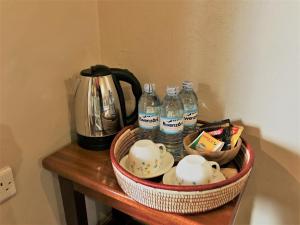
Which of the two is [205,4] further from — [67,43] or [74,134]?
[74,134]

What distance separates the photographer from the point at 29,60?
0.88 meters

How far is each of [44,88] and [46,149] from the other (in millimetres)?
217

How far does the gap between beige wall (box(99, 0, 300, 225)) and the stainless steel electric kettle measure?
144 mm

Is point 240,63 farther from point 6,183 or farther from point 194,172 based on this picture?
point 6,183

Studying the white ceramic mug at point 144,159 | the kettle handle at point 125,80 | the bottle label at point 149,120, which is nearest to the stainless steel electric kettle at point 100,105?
the kettle handle at point 125,80

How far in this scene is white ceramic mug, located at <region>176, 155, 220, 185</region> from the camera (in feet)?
2.40

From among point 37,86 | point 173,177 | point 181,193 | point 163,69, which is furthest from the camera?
point 163,69

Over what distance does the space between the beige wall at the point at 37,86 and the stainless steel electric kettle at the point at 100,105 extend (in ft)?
0.28

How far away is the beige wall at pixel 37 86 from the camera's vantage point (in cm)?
84

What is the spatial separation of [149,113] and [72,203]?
418 mm

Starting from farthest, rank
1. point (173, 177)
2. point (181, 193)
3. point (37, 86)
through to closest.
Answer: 1. point (37, 86)
2. point (173, 177)
3. point (181, 193)

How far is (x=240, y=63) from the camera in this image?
901mm

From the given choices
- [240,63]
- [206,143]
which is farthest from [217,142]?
[240,63]

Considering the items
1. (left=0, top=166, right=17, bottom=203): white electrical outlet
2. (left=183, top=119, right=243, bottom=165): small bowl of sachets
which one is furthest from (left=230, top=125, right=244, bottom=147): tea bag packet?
(left=0, top=166, right=17, bottom=203): white electrical outlet
